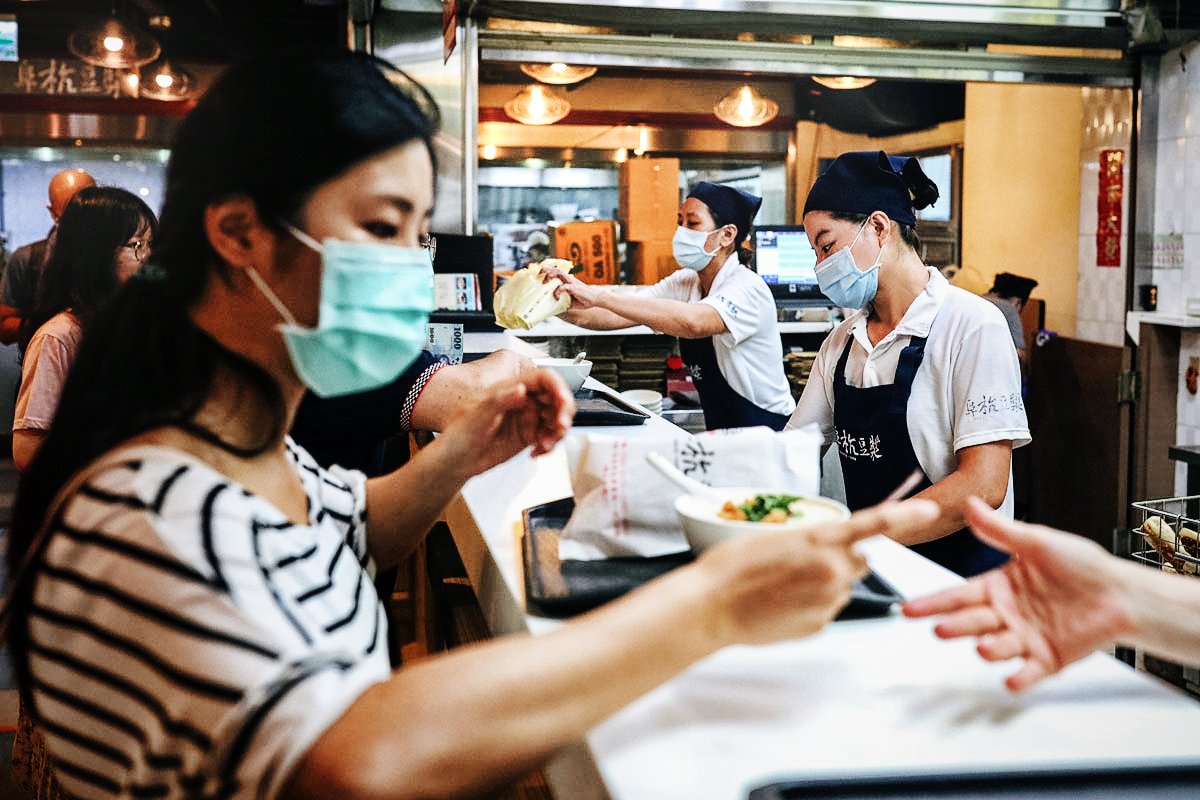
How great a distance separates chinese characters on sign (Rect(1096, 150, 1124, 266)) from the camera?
5.39 metres

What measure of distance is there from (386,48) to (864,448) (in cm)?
311

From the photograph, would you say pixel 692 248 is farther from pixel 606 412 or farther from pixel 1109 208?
pixel 1109 208

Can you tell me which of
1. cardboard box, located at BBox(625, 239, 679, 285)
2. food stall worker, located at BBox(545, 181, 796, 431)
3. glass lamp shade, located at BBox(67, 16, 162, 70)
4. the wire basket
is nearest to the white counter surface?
the wire basket

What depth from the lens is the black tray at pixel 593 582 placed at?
132cm

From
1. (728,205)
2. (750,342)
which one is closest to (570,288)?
(750,342)

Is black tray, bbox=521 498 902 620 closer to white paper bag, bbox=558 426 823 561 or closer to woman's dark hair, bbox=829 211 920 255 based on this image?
white paper bag, bbox=558 426 823 561

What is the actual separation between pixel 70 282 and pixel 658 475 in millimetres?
2323

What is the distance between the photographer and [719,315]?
13.2 ft

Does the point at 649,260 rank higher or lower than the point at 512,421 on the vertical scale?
higher

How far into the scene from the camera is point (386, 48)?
468 centimetres

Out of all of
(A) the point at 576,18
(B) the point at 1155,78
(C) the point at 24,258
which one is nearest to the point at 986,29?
(B) the point at 1155,78

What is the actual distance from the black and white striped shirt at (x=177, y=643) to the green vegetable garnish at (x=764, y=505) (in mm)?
565

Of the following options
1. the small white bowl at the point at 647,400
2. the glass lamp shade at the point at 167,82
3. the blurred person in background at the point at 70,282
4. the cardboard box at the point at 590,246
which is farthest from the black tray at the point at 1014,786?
the glass lamp shade at the point at 167,82

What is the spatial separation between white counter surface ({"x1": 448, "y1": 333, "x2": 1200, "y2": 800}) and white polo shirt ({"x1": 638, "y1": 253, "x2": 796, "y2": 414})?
2798mm
